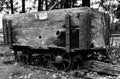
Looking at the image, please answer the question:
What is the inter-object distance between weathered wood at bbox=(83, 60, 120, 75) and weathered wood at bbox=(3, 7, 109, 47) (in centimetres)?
71

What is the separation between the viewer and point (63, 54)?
19.6 feet

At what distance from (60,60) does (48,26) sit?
1331mm

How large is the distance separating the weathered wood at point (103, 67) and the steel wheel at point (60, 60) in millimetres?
666

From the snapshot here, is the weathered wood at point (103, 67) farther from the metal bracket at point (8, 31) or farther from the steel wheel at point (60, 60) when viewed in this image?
the metal bracket at point (8, 31)

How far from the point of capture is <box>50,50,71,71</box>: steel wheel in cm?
583

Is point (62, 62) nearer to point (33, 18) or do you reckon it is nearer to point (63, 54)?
point (63, 54)

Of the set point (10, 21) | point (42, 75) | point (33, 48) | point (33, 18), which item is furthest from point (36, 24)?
point (42, 75)

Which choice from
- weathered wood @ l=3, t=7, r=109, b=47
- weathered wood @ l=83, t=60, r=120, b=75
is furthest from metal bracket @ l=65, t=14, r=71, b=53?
weathered wood @ l=83, t=60, r=120, b=75

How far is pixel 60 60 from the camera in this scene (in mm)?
5797

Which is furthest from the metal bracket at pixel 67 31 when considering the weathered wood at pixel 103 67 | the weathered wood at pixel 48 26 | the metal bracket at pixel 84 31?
the weathered wood at pixel 103 67

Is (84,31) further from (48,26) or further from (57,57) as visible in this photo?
(48,26)

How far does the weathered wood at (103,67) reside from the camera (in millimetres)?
5090

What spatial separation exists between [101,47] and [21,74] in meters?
3.02

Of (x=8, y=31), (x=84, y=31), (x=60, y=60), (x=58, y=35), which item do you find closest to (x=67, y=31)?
(x=58, y=35)
